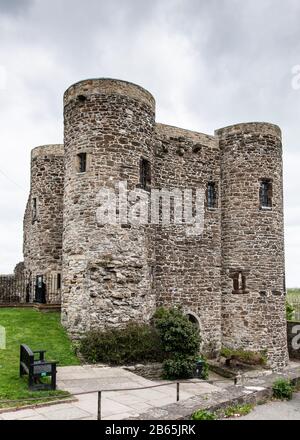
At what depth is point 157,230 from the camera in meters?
18.4

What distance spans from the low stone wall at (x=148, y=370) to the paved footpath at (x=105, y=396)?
1.40 feet

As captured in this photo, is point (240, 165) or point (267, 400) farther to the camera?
point (240, 165)

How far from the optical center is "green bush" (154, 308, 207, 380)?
47.3 feet

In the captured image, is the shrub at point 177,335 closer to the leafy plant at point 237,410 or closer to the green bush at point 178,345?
the green bush at point 178,345

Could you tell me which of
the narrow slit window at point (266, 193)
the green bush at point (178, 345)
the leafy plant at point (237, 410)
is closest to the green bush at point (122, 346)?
the green bush at point (178, 345)

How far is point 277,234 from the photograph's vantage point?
20750 mm

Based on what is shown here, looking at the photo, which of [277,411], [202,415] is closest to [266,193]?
[277,411]

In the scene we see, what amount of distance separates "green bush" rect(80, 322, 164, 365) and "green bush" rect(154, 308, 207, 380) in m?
0.34

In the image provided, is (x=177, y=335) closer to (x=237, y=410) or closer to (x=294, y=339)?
(x=237, y=410)
